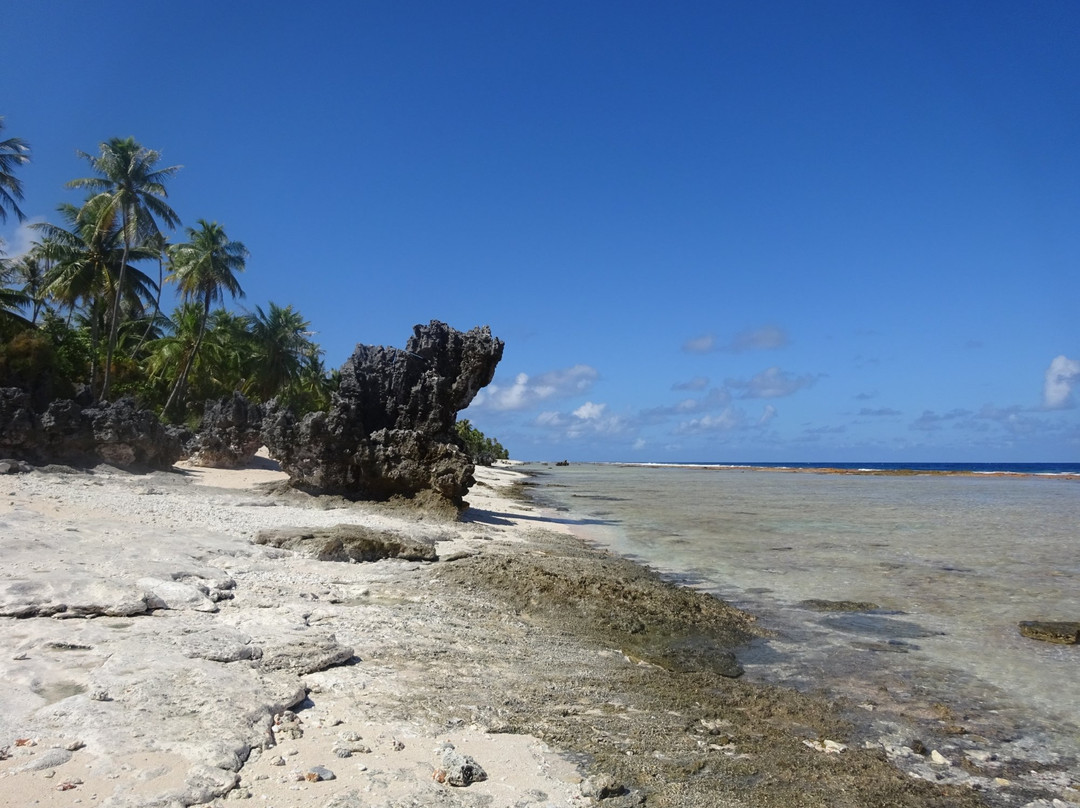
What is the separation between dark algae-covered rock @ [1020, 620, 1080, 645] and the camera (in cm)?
905

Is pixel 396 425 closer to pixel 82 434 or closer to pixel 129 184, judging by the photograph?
pixel 82 434

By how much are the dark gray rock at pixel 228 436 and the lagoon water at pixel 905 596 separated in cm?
1231

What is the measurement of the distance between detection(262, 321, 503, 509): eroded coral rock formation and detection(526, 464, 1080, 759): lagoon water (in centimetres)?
505

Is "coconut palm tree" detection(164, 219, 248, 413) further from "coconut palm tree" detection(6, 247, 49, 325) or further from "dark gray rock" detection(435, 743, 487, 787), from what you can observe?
"dark gray rock" detection(435, 743, 487, 787)

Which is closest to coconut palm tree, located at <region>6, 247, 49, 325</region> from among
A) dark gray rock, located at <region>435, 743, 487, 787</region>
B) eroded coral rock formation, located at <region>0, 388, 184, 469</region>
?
eroded coral rock formation, located at <region>0, 388, 184, 469</region>

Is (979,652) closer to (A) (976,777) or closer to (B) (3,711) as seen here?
(A) (976,777)

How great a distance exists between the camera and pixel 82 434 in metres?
17.6

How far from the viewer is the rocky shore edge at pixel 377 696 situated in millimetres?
3992

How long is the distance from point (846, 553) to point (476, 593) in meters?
11.9

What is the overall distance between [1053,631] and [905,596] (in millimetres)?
2736

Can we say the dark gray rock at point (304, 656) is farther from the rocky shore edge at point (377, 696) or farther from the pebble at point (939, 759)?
the pebble at point (939, 759)

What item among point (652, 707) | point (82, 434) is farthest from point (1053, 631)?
point (82, 434)

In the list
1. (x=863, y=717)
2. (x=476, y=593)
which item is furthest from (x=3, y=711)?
(x=863, y=717)

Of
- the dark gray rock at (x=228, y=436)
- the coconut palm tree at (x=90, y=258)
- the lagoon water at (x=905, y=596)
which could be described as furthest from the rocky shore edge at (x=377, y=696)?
the coconut palm tree at (x=90, y=258)
